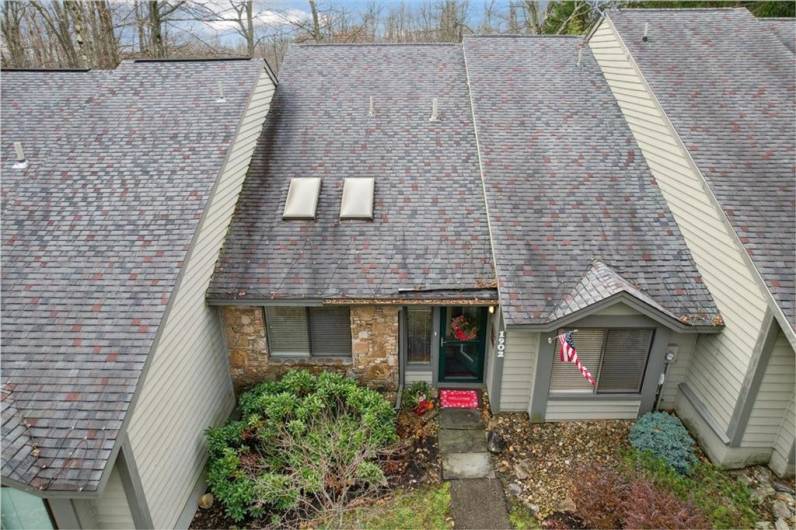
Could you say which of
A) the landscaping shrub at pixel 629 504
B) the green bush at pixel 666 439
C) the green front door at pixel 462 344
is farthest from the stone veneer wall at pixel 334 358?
the green bush at pixel 666 439

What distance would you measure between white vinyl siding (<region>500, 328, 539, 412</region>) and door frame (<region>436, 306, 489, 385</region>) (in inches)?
40.3

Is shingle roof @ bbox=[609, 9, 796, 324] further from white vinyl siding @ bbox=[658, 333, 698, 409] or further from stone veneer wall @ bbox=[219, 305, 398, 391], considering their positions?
stone veneer wall @ bbox=[219, 305, 398, 391]

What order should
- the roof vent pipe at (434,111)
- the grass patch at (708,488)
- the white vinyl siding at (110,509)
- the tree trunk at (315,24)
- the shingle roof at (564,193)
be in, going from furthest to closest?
the tree trunk at (315,24)
the roof vent pipe at (434,111)
the shingle roof at (564,193)
the grass patch at (708,488)
the white vinyl siding at (110,509)

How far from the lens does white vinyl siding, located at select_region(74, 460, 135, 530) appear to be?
245 inches

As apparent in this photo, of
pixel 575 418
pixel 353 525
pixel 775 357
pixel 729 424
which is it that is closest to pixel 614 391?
pixel 575 418

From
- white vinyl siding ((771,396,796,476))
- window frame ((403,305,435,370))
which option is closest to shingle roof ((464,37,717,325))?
window frame ((403,305,435,370))

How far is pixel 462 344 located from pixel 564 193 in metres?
3.80

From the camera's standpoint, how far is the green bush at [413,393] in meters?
10.1

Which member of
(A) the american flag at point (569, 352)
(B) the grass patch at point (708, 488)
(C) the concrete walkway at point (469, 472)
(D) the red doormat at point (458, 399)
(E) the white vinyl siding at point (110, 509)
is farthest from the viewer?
(D) the red doormat at point (458, 399)

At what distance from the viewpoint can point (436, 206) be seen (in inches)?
414

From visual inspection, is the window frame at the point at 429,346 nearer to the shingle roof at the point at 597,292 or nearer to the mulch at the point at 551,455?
the mulch at the point at 551,455

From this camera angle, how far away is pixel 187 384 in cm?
800

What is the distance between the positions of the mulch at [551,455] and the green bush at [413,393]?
1.51 meters

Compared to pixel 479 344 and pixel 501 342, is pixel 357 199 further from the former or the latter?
pixel 501 342
